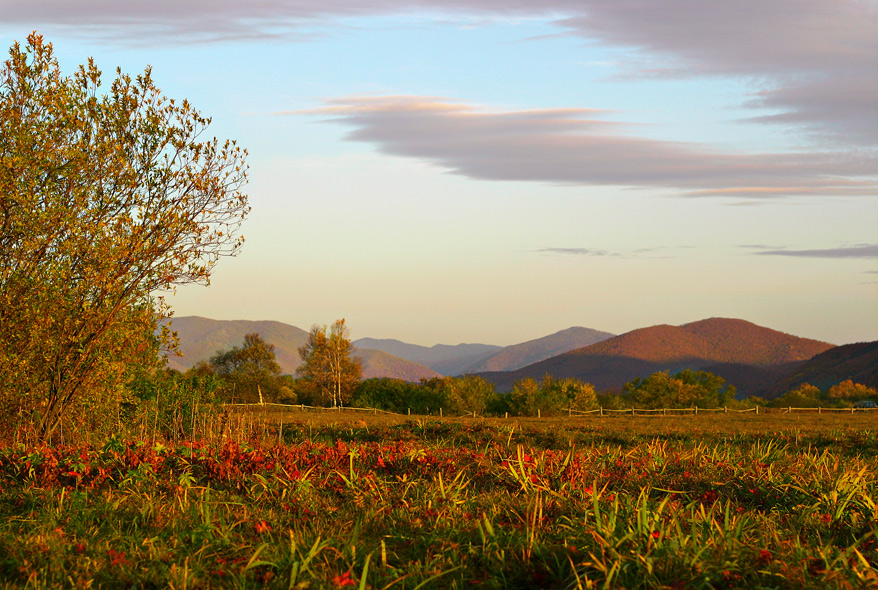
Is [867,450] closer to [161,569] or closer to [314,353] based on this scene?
[161,569]

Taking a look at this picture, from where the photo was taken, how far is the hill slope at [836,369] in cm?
10135

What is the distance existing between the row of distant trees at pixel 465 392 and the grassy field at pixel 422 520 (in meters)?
24.6

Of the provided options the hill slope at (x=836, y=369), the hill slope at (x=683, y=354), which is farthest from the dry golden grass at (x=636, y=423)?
the hill slope at (x=683, y=354)

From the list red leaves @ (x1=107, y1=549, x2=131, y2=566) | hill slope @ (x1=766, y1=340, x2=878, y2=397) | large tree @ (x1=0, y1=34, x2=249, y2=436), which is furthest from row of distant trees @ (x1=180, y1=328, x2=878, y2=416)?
hill slope @ (x1=766, y1=340, x2=878, y2=397)

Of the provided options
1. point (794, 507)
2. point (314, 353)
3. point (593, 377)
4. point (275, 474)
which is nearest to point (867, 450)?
point (794, 507)

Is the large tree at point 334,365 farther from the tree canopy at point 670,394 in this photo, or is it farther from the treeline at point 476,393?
the tree canopy at point 670,394

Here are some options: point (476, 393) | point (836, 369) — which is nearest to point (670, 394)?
point (476, 393)

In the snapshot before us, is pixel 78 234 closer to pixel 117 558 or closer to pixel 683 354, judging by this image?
pixel 117 558

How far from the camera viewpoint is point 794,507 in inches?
260

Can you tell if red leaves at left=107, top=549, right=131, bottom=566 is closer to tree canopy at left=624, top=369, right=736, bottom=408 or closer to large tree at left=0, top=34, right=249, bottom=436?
large tree at left=0, top=34, right=249, bottom=436

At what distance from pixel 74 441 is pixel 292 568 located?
9158 millimetres

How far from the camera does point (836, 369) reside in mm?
108438

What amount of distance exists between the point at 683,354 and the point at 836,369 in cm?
4012

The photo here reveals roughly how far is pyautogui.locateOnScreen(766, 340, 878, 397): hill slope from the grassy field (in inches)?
3921
